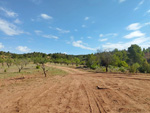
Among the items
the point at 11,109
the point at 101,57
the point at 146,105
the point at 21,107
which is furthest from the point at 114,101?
the point at 101,57

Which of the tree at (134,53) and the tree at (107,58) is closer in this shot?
the tree at (107,58)

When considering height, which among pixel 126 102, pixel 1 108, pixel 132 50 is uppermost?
pixel 132 50

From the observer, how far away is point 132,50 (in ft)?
160

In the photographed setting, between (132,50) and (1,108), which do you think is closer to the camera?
(1,108)

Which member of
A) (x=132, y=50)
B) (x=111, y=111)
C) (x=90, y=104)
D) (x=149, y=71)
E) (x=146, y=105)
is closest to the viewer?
(x=111, y=111)

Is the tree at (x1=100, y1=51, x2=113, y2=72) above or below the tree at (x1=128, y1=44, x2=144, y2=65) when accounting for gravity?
below

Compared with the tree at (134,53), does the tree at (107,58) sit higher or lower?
lower

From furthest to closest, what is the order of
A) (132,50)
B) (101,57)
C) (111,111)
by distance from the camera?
(132,50), (101,57), (111,111)

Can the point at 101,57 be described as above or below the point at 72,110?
above

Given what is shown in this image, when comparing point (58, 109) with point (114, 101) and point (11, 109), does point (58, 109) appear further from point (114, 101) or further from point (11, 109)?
point (114, 101)

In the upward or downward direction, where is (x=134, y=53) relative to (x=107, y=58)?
upward

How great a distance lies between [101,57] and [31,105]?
70.3 feet

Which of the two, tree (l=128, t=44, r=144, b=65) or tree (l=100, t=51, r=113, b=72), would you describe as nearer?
tree (l=100, t=51, r=113, b=72)

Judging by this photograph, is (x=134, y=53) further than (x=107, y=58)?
Yes
